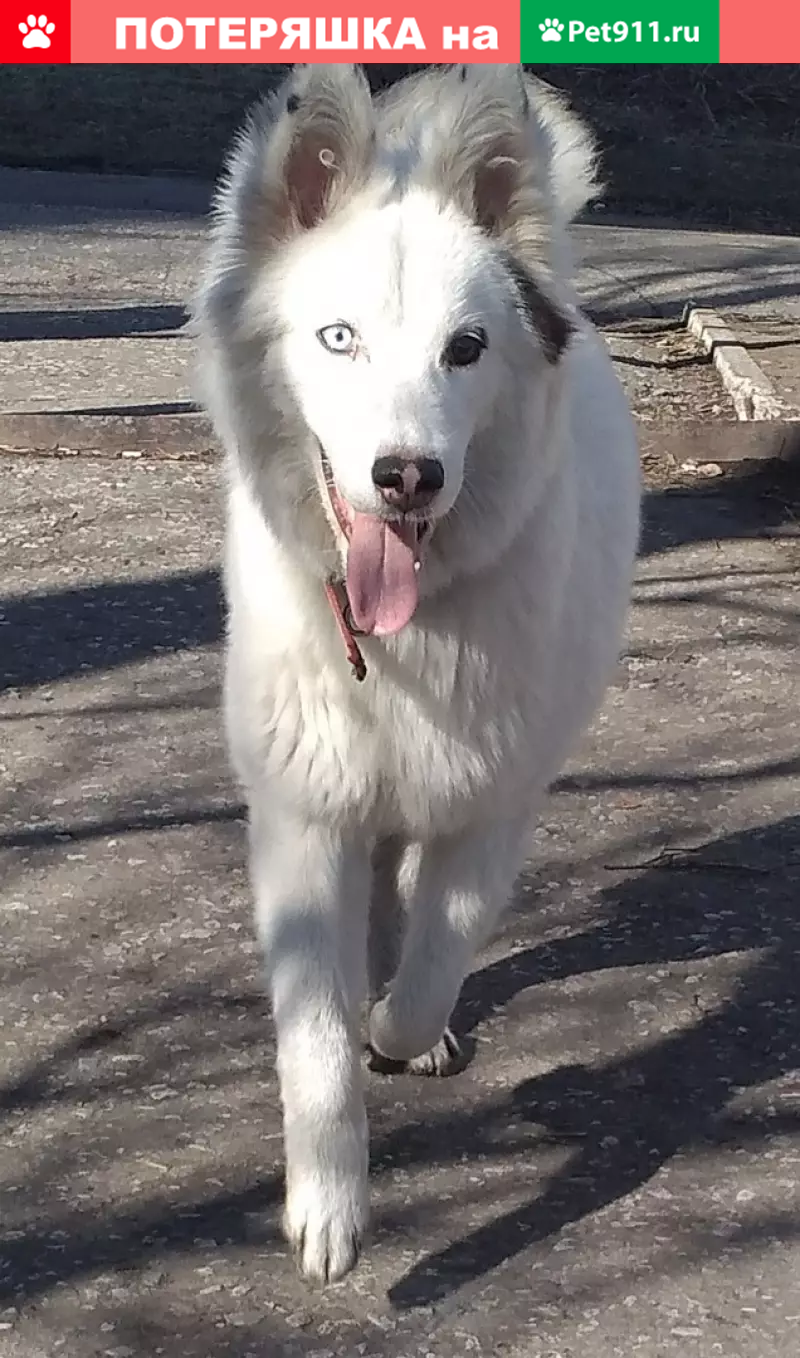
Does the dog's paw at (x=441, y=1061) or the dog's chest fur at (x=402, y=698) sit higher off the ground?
the dog's chest fur at (x=402, y=698)

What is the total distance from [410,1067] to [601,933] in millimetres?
706

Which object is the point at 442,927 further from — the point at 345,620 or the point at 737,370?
the point at 737,370

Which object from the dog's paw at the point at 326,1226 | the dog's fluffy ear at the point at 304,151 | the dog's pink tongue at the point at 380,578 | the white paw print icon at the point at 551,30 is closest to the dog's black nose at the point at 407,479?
the dog's pink tongue at the point at 380,578

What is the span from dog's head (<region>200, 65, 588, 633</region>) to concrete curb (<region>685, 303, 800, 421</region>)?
481 centimetres

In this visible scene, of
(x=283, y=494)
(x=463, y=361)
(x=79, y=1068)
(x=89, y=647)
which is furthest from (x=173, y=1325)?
(x=89, y=647)

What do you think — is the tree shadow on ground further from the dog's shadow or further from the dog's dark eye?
the dog's dark eye

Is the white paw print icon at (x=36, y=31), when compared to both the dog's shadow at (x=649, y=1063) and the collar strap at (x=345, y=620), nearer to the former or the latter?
the dog's shadow at (x=649, y=1063)

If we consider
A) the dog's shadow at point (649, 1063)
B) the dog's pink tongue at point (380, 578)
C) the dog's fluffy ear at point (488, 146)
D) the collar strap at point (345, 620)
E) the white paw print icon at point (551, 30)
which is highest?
the white paw print icon at point (551, 30)

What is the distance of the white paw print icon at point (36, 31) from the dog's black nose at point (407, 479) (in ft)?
59.6

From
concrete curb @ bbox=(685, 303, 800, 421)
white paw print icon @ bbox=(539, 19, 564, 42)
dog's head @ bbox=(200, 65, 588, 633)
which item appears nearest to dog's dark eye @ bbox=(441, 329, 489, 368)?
dog's head @ bbox=(200, 65, 588, 633)

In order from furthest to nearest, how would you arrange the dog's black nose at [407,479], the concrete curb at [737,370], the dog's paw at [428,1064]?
the concrete curb at [737,370]
the dog's paw at [428,1064]
the dog's black nose at [407,479]

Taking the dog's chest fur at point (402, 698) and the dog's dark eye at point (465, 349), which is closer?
the dog's dark eye at point (465, 349)

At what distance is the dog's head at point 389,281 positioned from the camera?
256cm

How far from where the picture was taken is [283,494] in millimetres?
2771
